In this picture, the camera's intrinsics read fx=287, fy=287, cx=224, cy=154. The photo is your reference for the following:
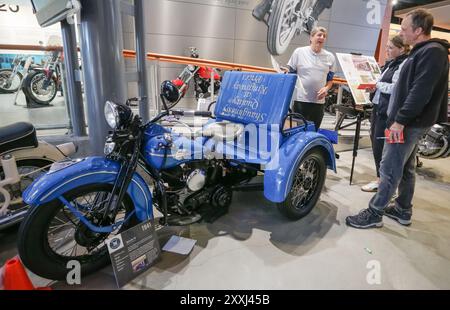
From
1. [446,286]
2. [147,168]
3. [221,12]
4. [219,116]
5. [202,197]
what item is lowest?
[446,286]

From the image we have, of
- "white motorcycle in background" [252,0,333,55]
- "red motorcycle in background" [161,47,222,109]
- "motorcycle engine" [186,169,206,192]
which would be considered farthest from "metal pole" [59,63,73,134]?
"white motorcycle in background" [252,0,333,55]

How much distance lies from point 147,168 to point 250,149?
823 mm

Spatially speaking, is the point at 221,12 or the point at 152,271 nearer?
the point at 152,271

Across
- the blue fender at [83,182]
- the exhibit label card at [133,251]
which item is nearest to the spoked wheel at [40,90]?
the blue fender at [83,182]

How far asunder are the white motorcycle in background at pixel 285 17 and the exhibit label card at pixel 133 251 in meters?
5.30

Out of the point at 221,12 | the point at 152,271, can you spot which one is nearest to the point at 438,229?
the point at 152,271

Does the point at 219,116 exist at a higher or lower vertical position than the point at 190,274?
higher

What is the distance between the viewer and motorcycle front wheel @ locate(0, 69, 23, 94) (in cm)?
399

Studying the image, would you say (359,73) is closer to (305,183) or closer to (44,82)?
(305,183)

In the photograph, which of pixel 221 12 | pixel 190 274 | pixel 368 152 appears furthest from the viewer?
pixel 221 12

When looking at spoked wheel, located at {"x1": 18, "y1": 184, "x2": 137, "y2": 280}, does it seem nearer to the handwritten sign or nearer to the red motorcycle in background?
the handwritten sign

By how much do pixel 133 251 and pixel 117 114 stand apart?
0.81 m

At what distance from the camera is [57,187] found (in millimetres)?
1496

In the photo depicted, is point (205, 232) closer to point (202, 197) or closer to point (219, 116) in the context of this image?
point (202, 197)
